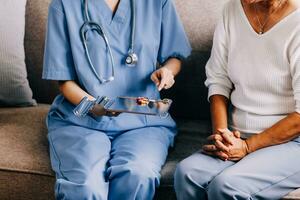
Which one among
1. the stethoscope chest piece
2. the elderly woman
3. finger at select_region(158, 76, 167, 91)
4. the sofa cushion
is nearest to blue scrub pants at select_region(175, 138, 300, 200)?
the elderly woman

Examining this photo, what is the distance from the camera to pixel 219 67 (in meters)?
1.63

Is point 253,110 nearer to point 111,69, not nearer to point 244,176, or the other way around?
Answer: point 244,176

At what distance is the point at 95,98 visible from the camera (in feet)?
5.30

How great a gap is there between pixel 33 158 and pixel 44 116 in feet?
1.12

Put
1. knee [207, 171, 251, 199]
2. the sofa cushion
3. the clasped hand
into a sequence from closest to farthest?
knee [207, 171, 251, 199], the clasped hand, the sofa cushion

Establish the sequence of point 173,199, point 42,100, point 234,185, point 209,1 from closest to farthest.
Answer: point 234,185 < point 173,199 < point 209,1 < point 42,100

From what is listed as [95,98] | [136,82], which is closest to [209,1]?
[136,82]

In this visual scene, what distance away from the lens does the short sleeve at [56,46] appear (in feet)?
5.32

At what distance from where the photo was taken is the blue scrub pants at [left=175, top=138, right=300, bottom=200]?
1.35m

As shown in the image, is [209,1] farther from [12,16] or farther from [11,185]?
[11,185]

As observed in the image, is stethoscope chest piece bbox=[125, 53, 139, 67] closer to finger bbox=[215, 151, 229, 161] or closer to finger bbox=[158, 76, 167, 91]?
finger bbox=[158, 76, 167, 91]

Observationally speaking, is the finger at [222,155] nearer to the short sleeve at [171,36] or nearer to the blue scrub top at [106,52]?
the blue scrub top at [106,52]

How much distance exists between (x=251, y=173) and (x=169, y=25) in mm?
577

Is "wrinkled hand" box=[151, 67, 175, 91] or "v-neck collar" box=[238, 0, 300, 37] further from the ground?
"v-neck collar" box=[238, 0, 300, 37]
